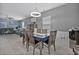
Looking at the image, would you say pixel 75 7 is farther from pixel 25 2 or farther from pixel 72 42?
pixel 25 2

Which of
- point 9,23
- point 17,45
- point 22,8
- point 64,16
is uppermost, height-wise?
point 22,8

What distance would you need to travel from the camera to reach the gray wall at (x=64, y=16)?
88.5 inches

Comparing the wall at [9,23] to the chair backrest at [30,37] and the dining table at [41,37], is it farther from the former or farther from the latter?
the dining table at [41,37]

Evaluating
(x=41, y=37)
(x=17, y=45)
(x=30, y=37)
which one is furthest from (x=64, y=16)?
(x=17, y=45)

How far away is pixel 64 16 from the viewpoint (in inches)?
89.4

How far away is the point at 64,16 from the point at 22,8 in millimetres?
848

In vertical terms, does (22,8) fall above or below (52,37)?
above

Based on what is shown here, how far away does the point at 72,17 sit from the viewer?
2244 mm

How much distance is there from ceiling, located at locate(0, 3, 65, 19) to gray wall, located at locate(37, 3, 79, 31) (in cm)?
10

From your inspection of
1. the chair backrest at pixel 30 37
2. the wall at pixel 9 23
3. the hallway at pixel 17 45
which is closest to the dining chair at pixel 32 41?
the chair backrest at pixel 30 37

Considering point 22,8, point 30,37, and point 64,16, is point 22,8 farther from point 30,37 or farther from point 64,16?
point 64,16

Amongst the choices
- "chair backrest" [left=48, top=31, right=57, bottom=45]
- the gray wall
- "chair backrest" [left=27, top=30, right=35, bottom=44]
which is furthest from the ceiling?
"chair backrest" [left=48, top=31, right=57, bottom=45]

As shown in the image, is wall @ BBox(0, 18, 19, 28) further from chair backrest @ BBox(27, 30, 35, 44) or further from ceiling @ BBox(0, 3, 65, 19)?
chair backrest @ BBox(27, 30, 35, 44)

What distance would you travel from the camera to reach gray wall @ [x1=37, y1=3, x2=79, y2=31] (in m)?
2.25
